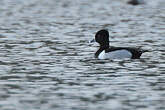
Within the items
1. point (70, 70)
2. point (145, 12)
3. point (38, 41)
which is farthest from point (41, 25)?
point (70, 70)

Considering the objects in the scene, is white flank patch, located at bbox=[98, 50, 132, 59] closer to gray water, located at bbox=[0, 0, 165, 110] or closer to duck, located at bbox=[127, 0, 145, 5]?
gray water, located at bbox=[0, 0, 165, 110]

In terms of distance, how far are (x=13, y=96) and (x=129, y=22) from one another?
2018cm

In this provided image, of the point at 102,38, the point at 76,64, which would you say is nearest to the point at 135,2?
the point at 102,38

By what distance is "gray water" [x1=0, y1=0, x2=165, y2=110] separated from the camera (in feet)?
43.7

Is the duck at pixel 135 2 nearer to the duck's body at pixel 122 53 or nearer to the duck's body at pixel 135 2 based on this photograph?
the duck's body at pixel 135 2

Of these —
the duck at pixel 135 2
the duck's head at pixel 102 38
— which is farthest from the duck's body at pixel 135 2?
the duck's head at pixel 102 38

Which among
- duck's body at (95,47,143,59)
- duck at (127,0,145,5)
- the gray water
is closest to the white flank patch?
duck's body at (95,47,143,59)

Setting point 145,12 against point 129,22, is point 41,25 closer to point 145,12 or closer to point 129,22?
point 129,22

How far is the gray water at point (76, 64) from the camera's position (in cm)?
1331

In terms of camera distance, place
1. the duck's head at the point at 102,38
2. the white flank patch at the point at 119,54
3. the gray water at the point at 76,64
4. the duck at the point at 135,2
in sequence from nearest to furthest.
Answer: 1. the gray water at the point at 76,64
2. the white flank patch at the point at 119,54
3. the duck's head at the point at 102,38
4. the duck at the point at 135,2

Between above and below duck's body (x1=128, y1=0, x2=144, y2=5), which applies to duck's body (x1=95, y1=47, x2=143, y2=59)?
above

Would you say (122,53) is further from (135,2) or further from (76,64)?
(135,2)

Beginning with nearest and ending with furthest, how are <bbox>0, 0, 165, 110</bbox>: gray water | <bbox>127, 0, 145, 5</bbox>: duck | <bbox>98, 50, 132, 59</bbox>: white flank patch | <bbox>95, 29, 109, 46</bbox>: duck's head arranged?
1. <bbox>0, 0, 165, 110</bbox>: gray water
2. <bbox>98, 50, 132, 59</bbox>: white flank patch
3. <bbox>95, 29, 109, 46</bbox>: duck's head
4. <bbox>127, 0, 145, 5</bbox>: duck

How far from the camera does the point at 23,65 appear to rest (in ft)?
61.3
